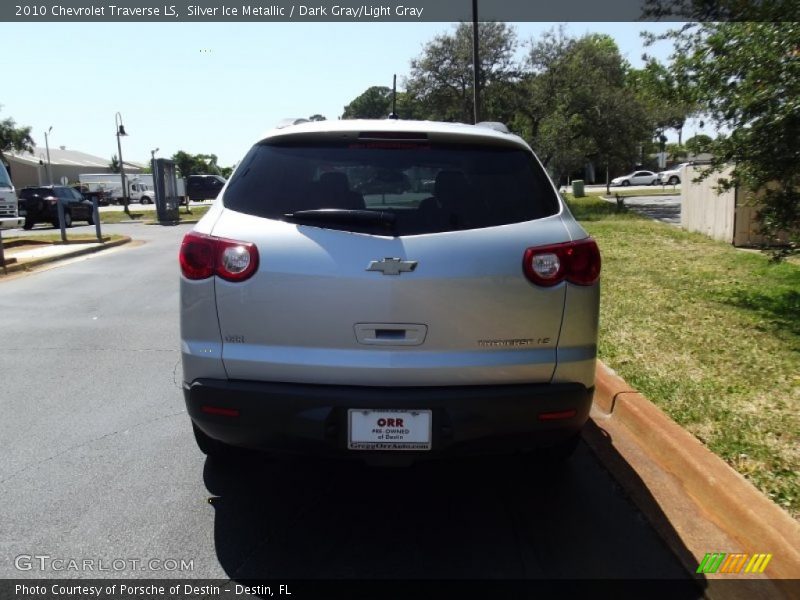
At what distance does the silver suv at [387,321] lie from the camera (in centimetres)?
286

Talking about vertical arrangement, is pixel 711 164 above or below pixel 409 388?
above

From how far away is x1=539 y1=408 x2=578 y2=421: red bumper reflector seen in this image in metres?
2.97

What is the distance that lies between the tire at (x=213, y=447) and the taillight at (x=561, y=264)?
6.26 ft

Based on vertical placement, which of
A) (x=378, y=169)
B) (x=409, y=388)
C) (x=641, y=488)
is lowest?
(x=641, y=488)

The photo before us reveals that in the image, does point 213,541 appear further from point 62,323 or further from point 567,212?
point 62,323

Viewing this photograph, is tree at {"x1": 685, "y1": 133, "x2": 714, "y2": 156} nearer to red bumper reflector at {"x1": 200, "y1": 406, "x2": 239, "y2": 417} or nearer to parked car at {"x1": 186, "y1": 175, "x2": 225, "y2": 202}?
parked car at {"x1": 186, "y1": 175, "x2": 225, "y2": 202}

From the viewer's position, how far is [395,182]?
323 centimetres

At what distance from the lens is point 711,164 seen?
7598mm

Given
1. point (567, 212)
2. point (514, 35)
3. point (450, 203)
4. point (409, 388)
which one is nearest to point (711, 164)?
point (567, 212)

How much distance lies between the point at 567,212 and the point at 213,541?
2.27 m

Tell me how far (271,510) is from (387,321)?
127 centimetres

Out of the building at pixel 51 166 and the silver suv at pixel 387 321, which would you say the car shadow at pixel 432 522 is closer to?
the silver suv at pixel 387 321

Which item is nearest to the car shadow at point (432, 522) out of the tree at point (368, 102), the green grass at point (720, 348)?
the green grass at point (720, 348)

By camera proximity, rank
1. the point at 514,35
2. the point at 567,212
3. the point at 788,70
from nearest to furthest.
Result: 1. the point at 567,212
2. the point at 788,70
3. the point at 514,35
